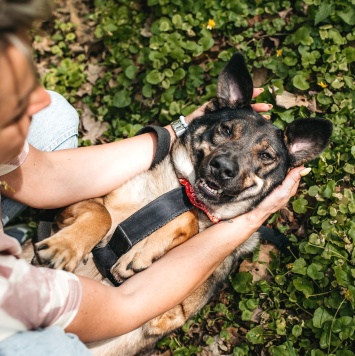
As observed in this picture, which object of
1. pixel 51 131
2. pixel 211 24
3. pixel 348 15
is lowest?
pixel 51 131

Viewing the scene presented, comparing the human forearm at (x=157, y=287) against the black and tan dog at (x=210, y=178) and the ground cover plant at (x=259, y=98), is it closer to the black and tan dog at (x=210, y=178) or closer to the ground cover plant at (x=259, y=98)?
the black and tan dog at (x=210, y=178)

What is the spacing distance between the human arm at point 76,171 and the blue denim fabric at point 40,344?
1.41 metres

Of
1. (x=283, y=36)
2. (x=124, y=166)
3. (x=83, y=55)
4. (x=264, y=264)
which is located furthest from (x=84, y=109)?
(x=264, y=264)

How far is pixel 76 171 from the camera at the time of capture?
10.7 ft

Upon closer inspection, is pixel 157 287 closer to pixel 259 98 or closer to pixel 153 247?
pixel 153 247

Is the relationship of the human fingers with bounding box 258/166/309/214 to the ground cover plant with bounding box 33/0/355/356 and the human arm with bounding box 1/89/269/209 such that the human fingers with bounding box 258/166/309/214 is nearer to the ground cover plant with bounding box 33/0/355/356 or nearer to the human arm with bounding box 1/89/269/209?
the ground cover plant with bounding box 33/0/355/356

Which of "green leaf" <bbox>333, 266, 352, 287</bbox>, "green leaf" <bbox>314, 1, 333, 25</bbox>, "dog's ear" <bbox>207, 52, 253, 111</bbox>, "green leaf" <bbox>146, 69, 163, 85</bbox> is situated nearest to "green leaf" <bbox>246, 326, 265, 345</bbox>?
"green leaf" <bbox>333, 266, 352, 287</bbox>

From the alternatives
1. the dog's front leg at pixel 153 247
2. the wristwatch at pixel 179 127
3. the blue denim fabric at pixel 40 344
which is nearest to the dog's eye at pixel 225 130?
the wristwatch at pixel 179 127

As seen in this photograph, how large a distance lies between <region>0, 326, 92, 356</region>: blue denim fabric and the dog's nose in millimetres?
1661

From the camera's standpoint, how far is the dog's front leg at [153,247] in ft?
9.95

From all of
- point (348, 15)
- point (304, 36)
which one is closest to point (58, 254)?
point (304, 36)

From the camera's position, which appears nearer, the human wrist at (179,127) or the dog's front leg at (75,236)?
the dog's front leg at (75,236)

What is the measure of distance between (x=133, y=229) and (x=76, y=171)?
0.62m

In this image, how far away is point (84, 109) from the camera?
16.4 feet
